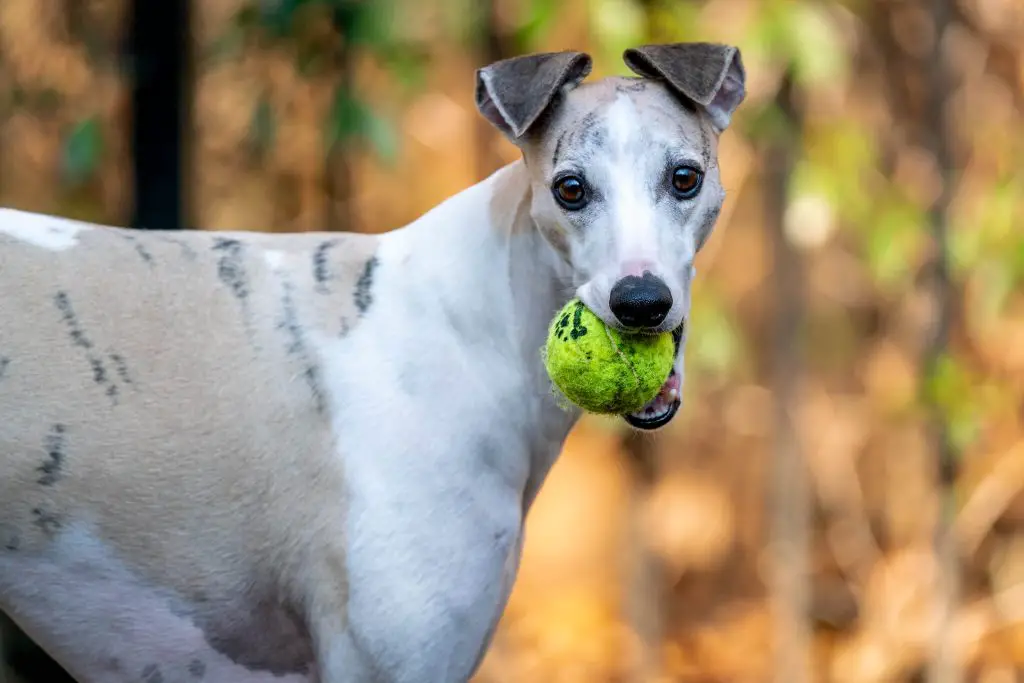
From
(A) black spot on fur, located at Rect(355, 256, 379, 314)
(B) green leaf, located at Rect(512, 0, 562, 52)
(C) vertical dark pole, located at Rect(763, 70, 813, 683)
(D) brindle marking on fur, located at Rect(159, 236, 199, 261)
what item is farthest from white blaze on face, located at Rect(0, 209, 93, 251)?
(C) vertical dark pole, located at Rect(763, 70, 813, 683)

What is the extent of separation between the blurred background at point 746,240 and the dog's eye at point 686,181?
3.15 feet

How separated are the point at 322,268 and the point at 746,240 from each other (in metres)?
2.88

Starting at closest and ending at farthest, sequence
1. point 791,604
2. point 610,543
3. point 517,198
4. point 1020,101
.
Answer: point 517,198 < point 791,604 < point 1020,101 < point 610,543

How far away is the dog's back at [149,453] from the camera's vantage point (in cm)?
186

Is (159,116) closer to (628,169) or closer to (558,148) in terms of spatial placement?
(558,148)

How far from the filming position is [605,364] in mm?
1749

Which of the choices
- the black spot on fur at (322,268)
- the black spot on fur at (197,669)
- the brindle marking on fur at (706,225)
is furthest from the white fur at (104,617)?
the brindle marking on fur at (706,225)

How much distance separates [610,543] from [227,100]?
1949 millimetres

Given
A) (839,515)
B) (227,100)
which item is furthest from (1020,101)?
(227,100)

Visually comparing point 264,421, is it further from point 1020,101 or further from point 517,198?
point 1020,101

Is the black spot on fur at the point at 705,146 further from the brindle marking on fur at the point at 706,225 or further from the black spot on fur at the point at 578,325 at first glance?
the black spot on fur at the point at 578,325

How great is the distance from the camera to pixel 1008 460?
3.99 meters

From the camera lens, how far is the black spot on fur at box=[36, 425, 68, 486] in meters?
1.84

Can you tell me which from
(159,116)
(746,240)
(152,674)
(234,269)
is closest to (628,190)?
(234,269)
